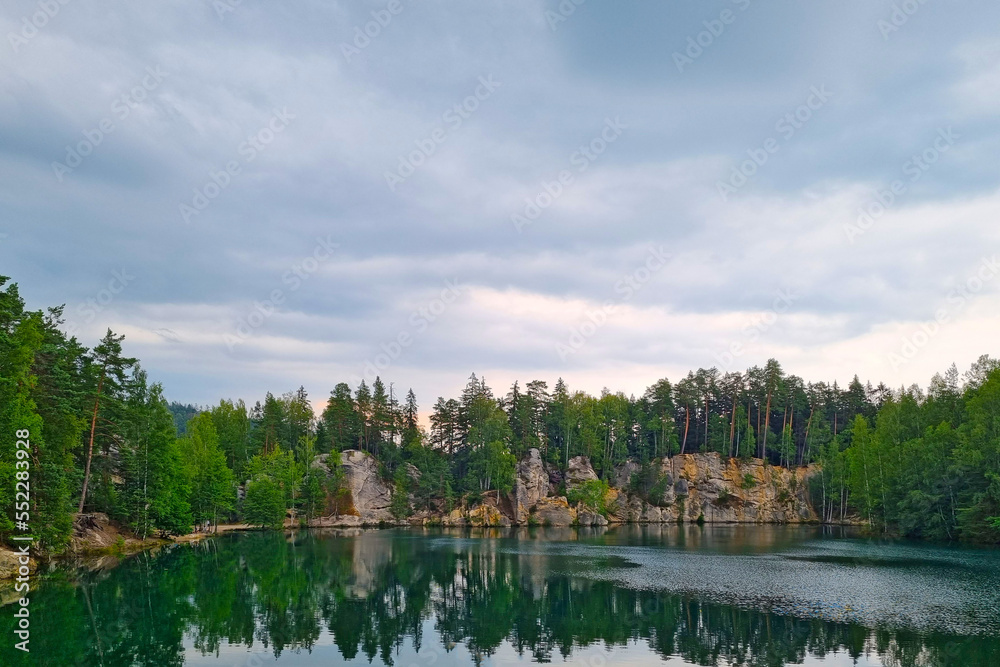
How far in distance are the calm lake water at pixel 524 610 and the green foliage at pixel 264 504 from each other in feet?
119

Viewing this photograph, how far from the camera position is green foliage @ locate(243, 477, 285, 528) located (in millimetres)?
106250

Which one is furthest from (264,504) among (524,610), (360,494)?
(524,610)

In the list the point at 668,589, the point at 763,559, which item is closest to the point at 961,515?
the point at 763,559

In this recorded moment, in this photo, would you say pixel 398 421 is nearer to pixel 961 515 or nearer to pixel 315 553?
pixel 315 553

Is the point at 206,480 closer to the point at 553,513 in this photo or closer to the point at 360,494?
the point at 360,494

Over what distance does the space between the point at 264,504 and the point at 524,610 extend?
78700mm

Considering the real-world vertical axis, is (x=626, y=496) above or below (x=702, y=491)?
below

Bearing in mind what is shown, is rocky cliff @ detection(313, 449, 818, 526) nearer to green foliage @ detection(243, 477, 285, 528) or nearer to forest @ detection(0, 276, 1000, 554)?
forest @ detection(0, 276, 1000, 554)

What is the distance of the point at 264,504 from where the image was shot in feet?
348

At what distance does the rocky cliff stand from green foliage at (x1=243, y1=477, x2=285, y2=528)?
50.2ft

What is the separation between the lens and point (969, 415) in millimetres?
82562

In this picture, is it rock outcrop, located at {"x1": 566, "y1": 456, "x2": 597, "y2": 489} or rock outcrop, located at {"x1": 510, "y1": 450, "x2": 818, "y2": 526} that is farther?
rock outcrop, located at {"x1": 566, "y1": 456, "x2": 597, "y2": 489}

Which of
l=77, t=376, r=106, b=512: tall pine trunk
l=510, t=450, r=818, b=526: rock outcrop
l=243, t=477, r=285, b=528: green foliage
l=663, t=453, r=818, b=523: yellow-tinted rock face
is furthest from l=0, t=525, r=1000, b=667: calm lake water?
l=663, t=453, r=818, b=523: yellow-tinted rock face

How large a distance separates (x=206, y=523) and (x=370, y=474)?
31730mm
